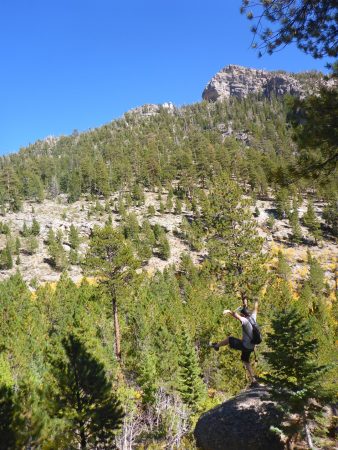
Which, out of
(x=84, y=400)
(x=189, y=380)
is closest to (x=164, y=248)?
(x=189, y=380)

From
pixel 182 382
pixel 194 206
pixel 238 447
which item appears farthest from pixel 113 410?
pixel 194 206

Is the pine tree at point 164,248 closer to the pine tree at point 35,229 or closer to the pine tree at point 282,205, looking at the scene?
the pine tree at point 35,229

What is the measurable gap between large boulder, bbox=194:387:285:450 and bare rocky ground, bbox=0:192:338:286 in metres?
53.4

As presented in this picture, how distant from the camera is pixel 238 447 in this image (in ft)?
25.9

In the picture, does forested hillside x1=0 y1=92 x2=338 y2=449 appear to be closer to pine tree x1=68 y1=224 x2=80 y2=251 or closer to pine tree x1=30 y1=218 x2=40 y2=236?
A: pine tree x1=30 y1=218 x2=40 y2=236

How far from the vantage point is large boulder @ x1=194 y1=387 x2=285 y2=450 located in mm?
7668

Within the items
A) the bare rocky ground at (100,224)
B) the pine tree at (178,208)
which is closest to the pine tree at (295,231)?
the bare rocky ground at (100,224)

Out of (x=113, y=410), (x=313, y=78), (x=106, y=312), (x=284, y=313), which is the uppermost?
(x=313, y=78)

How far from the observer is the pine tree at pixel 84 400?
1114 cm

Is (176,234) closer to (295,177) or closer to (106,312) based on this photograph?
(106,312)

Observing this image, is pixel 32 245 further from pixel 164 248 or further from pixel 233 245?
pixel 233 245

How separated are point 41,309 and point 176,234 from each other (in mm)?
47049

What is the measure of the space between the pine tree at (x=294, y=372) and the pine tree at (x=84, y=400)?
6459mm

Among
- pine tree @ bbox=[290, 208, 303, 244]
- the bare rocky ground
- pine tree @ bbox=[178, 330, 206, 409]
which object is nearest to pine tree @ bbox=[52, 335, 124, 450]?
pine tree @ bbox=[178, 330, 206, 409]
